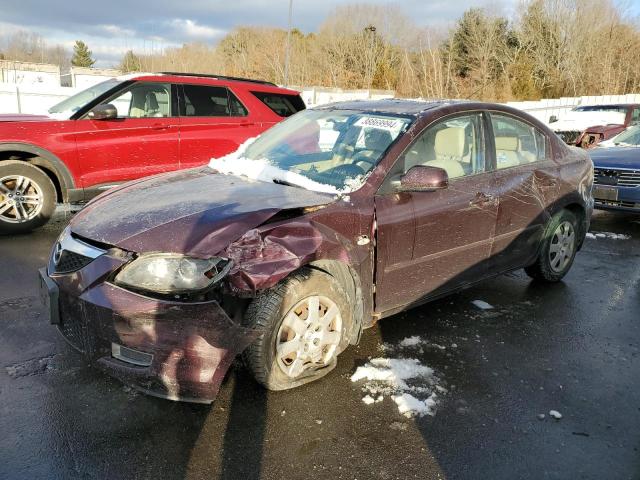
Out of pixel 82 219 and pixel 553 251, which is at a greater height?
pixel 82 219

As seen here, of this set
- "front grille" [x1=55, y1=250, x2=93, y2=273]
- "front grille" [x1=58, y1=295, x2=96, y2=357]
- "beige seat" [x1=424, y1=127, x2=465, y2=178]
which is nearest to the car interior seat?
"beige seat" [x1=424, y1=127, x2=465, y2=178]

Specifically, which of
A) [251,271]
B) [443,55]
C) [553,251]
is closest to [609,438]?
[251,271]

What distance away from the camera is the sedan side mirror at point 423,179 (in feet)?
10.9

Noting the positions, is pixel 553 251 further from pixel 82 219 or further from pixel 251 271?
pixel 82 219

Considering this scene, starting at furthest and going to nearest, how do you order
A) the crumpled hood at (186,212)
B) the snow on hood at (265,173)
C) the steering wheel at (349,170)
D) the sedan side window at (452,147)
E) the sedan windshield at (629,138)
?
1. the sedan windshield at (629,138)
2. the sedan side window at (452,147)
3. the steering wheel at (349,170)
4. the snow on hood at (265,173)
5. the crumpled hood at (186,212)

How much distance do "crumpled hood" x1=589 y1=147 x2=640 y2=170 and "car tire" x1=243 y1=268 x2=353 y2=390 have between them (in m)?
6.42

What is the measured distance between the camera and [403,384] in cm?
319

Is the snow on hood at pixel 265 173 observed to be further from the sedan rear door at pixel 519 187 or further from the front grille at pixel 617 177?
the front grille at pixel 617 177

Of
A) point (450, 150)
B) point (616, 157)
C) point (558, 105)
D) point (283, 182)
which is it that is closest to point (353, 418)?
point (283, 182)

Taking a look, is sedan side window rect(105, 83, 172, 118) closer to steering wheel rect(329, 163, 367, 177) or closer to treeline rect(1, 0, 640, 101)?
steering wheel rect(329, 163, 367, 177)

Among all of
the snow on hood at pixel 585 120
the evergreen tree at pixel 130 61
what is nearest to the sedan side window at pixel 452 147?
the snow on hood at pixel 585 120

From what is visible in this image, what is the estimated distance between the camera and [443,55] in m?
51.6

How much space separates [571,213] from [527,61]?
154 ft

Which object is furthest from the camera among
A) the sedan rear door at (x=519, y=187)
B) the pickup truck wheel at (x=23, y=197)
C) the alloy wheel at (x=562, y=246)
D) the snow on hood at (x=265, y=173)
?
the pickup truck wheel at (x=23, y=197)
